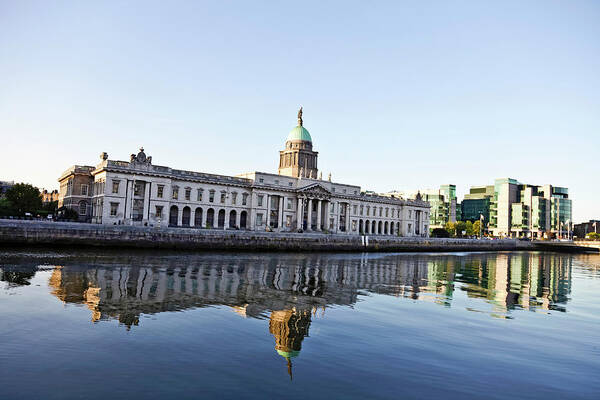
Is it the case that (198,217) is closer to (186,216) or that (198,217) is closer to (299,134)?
(186,216)

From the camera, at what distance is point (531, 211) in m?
170

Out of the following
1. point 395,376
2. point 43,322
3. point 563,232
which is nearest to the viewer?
point 395,376

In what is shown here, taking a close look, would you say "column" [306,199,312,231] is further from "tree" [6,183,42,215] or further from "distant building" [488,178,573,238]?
→ "distant building" [488,178,573,238]

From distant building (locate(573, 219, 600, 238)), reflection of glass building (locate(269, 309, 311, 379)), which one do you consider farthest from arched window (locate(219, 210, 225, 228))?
distant building (locate(573, 219, 600, 238))

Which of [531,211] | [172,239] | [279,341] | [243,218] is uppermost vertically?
[531,211]

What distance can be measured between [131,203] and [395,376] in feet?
223

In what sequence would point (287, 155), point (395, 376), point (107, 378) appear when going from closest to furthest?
point (107, 378) < point (395, 376) < point (287, 155)

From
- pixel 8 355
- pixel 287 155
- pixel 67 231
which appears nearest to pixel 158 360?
pixel 8 355

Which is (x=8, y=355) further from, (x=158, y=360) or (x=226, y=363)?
(x=226, y=363)

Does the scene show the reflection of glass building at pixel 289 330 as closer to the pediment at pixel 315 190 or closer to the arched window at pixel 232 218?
the arched window at pixel 232 218

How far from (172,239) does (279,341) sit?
4328cm

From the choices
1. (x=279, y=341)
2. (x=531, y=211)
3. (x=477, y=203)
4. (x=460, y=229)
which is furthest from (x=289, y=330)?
(x=477, y=203)

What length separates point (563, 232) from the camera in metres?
170

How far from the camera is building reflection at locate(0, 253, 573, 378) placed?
18109 mm
